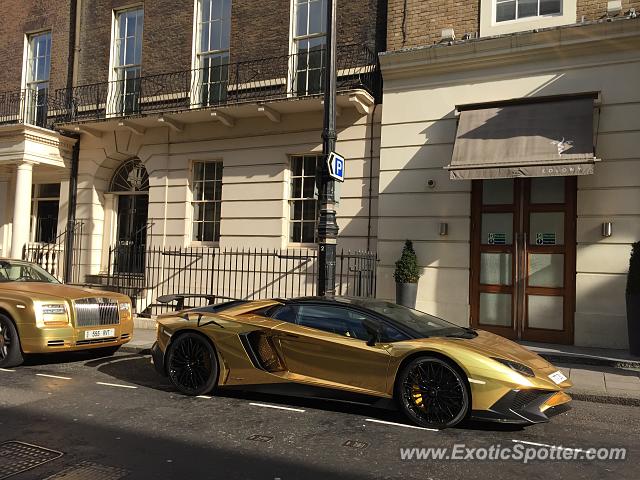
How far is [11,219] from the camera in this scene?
16.8 meters

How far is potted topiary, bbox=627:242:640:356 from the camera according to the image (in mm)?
8586

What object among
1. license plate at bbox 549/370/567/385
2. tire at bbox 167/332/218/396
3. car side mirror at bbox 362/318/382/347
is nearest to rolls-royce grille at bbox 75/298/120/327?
tire at bbox 167/332/218/396

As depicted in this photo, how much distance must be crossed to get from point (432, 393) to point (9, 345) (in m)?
5.88

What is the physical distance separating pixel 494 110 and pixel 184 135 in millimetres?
7439

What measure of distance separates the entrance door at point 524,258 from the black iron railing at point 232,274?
7.22 feet

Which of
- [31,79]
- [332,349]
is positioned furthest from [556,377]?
[31,79]

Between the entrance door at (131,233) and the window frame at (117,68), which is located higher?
the window frame at (117,68)

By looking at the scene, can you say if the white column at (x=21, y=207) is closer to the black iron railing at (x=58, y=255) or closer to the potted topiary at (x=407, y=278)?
the black iron railing at (x=58, y=255)

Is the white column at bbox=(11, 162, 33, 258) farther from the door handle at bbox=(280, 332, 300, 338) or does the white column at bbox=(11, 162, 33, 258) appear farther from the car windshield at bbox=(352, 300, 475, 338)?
the car windshield at bbox=(352, 300, 475, 338)

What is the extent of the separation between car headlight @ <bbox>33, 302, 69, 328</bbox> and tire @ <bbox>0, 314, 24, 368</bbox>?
0.44 meters

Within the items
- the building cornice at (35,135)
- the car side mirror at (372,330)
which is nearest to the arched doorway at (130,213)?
the building cornice at (35,135)

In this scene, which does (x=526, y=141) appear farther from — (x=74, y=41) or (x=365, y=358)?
(x=74, y=41)

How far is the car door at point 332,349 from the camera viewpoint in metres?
5.48

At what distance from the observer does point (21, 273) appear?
360 inches
